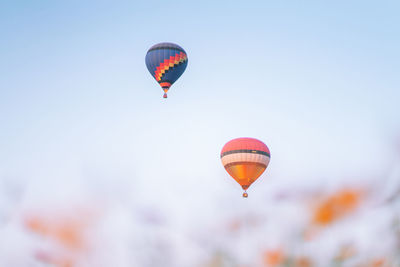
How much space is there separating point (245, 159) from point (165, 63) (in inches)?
524

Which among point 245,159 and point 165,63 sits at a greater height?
point 165,63

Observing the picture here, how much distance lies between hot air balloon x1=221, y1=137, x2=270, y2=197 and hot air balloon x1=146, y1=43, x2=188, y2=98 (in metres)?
9.55

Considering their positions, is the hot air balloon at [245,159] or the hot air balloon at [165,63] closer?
the hot air balloon at [245,159]

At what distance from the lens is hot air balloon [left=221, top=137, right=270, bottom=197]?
163ft

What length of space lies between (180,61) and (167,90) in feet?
11.5

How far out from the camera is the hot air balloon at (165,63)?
51.7 m

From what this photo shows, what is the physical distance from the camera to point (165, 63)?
51.7m

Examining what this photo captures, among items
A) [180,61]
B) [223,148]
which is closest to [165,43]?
[180,61]

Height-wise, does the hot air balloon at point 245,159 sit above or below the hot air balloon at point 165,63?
below

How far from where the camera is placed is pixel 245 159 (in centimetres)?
4972

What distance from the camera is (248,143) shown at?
164 ft

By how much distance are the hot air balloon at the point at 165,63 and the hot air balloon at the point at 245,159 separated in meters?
9.55

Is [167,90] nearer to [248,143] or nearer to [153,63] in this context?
[153,63]

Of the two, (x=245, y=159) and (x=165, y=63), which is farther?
(x=165, y=63)
